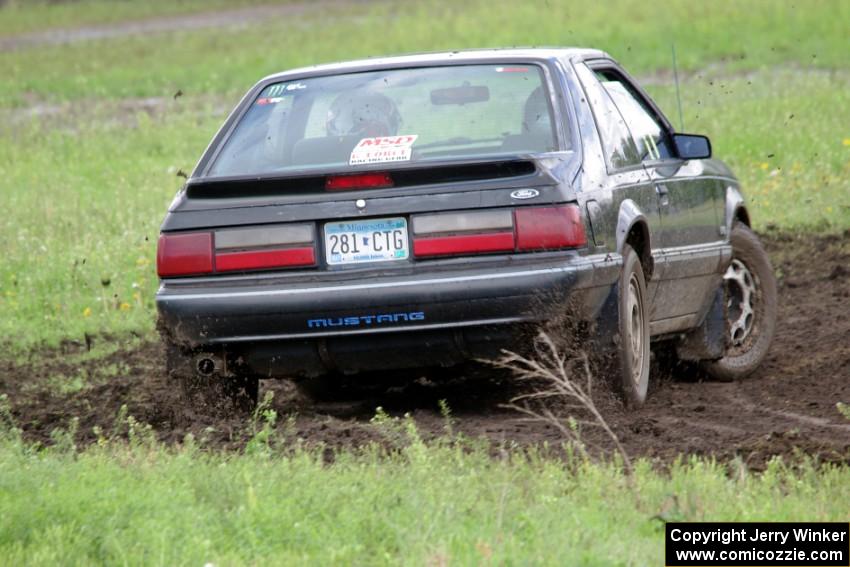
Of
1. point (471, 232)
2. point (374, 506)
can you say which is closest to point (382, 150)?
point (471, 232)

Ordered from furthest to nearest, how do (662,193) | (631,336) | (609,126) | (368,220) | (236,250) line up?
1. (662,193)
2. (609,126)
3. (631,336)
4. (236,250)
5. (368,220)

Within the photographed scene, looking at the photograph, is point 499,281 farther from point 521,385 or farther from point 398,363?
point 521,385

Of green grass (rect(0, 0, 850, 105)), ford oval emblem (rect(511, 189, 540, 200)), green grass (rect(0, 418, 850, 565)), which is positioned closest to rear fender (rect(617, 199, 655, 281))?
ford oval emblem (rect(511, 189, 540, 200))

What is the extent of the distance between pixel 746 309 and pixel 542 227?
2.99m

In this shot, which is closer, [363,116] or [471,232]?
[471,232]

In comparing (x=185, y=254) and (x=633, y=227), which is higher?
(x=185, y=254)

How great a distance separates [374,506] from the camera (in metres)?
5.03

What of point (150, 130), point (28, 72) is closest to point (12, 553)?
point (150, 130)

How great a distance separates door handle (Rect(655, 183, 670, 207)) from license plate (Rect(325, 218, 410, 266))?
1767 millimetres

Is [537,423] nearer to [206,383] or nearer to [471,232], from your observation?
[471,232]

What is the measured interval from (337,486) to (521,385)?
8.04 feet

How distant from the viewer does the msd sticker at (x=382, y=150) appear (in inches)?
275

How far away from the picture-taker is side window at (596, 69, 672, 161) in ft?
26.8

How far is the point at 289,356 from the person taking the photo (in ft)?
22.5
